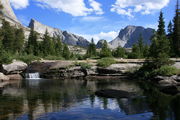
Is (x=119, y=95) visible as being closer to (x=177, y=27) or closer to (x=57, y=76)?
(x=57, y=76)

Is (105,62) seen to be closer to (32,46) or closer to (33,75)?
(33,75)

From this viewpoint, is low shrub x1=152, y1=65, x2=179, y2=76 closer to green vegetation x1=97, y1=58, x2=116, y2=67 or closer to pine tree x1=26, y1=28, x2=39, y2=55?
green vegetation x1=97, y1=58, x2=116, y2=67

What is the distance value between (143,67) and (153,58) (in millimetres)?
3827

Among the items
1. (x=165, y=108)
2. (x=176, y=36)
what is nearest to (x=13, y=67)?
(x=165, y=108)

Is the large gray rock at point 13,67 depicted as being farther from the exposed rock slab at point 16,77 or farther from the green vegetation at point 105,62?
the green vegetation at point 105,62

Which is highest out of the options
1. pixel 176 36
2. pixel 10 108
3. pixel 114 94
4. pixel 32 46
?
pixel 32 46

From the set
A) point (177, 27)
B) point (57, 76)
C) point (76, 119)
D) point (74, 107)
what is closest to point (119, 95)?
point (74, 107)

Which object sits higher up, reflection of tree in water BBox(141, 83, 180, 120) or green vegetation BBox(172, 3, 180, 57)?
green vegetation BBox(172, 3, 180, 57)

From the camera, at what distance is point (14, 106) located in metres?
22.8

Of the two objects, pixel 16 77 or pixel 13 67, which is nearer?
pixel 13 67

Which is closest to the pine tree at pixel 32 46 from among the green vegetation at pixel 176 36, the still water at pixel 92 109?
the green vegetation at pixel 176 36

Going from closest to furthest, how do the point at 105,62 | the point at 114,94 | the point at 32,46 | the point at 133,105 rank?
the point at 133,105 < the point at 114,94 < the point at 105,62 < the point at 32,46

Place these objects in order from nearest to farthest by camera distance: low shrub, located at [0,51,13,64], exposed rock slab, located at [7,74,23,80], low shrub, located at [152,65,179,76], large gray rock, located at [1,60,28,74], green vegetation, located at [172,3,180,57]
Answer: low shrub, located at [152,65,179,76]
large gray rock, located at [1,60,28,74]
low shrub, located at [0,51,13,64]
exposed rock slab, located at [7,74,23,80]
green vegetation, located at [172,3,180,57]

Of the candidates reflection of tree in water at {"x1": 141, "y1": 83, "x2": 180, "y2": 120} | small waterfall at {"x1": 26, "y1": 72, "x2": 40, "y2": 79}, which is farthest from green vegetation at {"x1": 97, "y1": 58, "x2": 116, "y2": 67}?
reflection of tree in water at {"x1": 141, "y1": 83, "x2": 180, "y2": 120}
